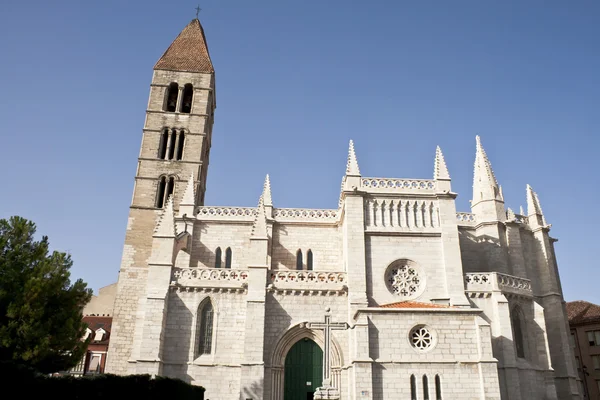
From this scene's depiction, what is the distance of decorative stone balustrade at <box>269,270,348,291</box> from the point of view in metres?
24.1

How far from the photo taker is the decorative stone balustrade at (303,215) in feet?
96.6

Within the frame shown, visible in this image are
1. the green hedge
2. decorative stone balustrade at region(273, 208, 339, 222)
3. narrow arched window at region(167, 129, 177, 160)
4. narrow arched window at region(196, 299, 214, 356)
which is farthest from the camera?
narrow arched window at region(167, 129, 177, 160)

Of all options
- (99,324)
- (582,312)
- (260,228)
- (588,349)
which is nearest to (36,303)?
(260,228)

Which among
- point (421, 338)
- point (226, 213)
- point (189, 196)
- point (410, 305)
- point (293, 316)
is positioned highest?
point (189, 196)

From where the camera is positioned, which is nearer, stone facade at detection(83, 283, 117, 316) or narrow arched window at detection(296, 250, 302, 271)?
narrow arched window at detection(296, 250, 302, 271)

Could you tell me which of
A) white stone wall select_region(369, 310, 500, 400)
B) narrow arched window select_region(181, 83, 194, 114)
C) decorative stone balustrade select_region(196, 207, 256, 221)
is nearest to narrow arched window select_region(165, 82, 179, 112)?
narrow arched window select_region(181, 83, 194, 114)

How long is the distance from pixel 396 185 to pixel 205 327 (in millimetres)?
12265

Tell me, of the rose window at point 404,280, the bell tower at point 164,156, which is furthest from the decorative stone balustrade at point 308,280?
the bell tower at point 164,156

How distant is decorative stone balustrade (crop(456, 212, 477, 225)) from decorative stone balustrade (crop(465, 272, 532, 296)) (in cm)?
515

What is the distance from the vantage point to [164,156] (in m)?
35.1

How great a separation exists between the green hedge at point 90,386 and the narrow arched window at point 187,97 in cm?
2437

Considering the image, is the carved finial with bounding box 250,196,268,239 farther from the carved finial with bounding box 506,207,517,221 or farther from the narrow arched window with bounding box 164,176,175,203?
the carved finial with bounding box 506,207,517,221

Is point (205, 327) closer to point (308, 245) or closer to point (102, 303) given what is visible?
point (308, 245)

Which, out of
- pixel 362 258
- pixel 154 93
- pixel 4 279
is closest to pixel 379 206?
pixel 362 258
